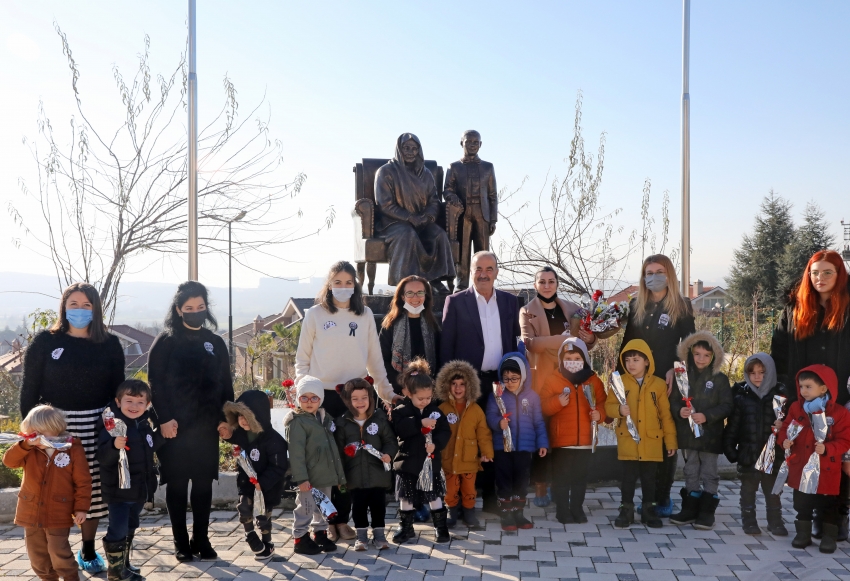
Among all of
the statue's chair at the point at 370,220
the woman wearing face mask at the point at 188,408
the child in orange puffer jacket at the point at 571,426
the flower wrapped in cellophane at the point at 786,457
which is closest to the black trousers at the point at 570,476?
the child in orange puffer jacket at the point at 571,426

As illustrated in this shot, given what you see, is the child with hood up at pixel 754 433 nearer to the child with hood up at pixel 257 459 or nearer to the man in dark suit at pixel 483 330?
the man in dark suit at pixel 483 330

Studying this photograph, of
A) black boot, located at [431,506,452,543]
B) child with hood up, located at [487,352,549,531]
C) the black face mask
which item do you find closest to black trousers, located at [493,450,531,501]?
child with hood up, located at [487,352,549,531]

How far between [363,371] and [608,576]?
1973 millimetres

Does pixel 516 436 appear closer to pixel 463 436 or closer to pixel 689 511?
pixel 463 436

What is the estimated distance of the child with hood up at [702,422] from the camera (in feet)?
15.9

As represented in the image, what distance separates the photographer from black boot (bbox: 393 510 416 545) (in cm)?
452

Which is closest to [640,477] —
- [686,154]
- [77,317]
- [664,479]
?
[664,479]

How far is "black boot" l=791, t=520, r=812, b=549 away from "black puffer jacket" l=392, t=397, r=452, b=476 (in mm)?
2242

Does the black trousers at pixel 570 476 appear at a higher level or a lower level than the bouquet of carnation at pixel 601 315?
lower

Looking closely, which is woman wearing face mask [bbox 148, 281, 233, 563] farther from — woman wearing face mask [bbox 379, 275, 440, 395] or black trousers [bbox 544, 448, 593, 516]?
black trousers [bbox 544, 448, 593, 516]

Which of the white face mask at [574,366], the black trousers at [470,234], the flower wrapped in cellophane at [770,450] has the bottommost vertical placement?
the flower wrapped in cellophane at [770,450]

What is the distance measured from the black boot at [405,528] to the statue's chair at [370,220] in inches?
106

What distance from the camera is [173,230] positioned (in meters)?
8.91

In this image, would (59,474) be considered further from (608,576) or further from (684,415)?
(684,415)
